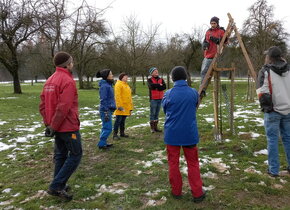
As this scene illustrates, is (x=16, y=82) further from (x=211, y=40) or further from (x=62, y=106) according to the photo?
(x=62, y=106)

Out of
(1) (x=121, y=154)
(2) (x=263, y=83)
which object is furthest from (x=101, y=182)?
(2) (x=263, y=83)

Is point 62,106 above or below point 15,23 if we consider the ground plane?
below

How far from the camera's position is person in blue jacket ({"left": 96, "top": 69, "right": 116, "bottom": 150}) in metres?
5.86

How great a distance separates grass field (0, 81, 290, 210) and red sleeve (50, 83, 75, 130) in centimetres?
116

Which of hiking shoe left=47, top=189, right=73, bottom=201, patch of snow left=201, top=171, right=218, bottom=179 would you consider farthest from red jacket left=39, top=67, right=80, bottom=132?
patch of snow left=201, top=171, right=218, bottom=179

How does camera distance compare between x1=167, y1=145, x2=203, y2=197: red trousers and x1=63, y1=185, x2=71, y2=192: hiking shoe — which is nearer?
x1=167, y1=145, x2=203, y2=197: red trousers

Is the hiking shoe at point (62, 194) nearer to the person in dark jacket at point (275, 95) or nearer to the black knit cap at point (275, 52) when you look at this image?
the person in dark jacket at point (275, 95)

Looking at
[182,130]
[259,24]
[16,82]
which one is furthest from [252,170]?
[16,82]

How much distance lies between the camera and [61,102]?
10.9 ft

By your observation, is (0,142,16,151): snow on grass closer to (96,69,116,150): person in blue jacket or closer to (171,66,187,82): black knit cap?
(96,69,116,150): person in blue jacket

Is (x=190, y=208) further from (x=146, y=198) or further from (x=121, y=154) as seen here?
(x=121, y=154)

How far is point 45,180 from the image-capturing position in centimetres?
434

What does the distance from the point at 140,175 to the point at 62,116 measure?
5.99 ft

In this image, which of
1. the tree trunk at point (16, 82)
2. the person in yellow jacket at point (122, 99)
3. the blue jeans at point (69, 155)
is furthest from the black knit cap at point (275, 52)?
the tree trunk at point (16, 82)
